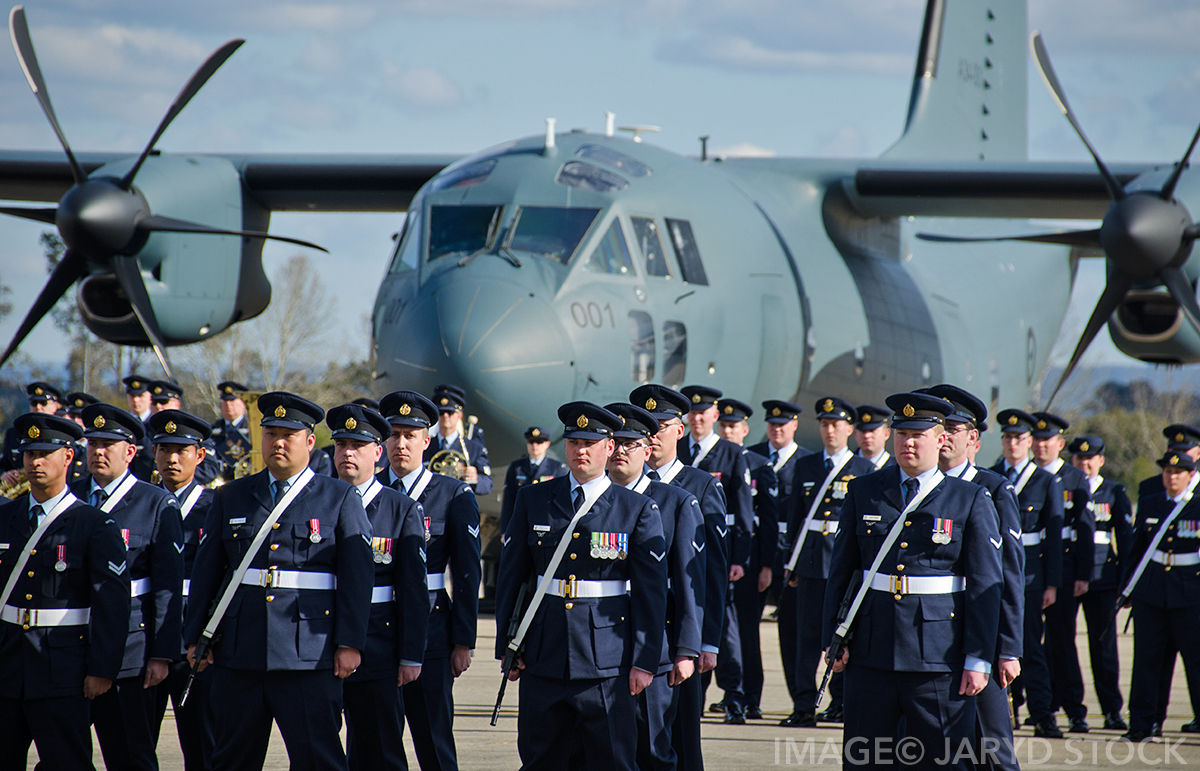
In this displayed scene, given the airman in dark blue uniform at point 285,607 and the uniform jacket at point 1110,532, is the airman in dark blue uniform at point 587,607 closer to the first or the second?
the airman in dark blue uniform at point 285,607

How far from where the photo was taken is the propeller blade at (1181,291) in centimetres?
1184

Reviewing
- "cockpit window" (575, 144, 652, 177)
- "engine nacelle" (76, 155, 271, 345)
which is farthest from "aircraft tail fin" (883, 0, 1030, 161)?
"engine nacelle" (76, 155, 271, 345)

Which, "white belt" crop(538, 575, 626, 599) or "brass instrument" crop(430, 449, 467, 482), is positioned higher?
"brass instrument" crop(430, 449, 467, 482)

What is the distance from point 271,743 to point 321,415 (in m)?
2.75

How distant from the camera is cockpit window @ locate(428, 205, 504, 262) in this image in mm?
10578

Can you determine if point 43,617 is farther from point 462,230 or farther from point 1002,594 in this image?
point 462,230

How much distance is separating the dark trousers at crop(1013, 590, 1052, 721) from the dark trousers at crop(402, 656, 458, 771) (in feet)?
12.7

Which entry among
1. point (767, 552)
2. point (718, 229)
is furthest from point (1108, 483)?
point (718, 229)

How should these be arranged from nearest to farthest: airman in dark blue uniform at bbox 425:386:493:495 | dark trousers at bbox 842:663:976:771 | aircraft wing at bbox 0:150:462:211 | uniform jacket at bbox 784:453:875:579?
dark trousers at bbox 842:663:976:771, uniform jacket at bbox 784:453:875:579, airman in dark blue uniform at bbox 425:386:493:495, aircraft wing at bbox 0:150:462:211

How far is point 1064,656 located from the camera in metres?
8.80

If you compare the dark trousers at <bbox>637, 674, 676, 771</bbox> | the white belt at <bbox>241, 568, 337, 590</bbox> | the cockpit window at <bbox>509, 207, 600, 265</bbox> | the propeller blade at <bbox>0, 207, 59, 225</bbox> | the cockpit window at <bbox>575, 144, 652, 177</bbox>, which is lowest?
the dark trousers at <bbox>637, 674, 676, 771</bbox>

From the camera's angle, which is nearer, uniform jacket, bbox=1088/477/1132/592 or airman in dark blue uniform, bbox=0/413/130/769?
airman in dark blue uniform, bbox=0/413/130/769

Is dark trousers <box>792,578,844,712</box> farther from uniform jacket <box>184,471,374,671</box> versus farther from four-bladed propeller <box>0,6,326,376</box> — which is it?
four-bladed propeller <box>0,6,326,376</box>

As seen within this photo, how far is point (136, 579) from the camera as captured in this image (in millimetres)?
5883
